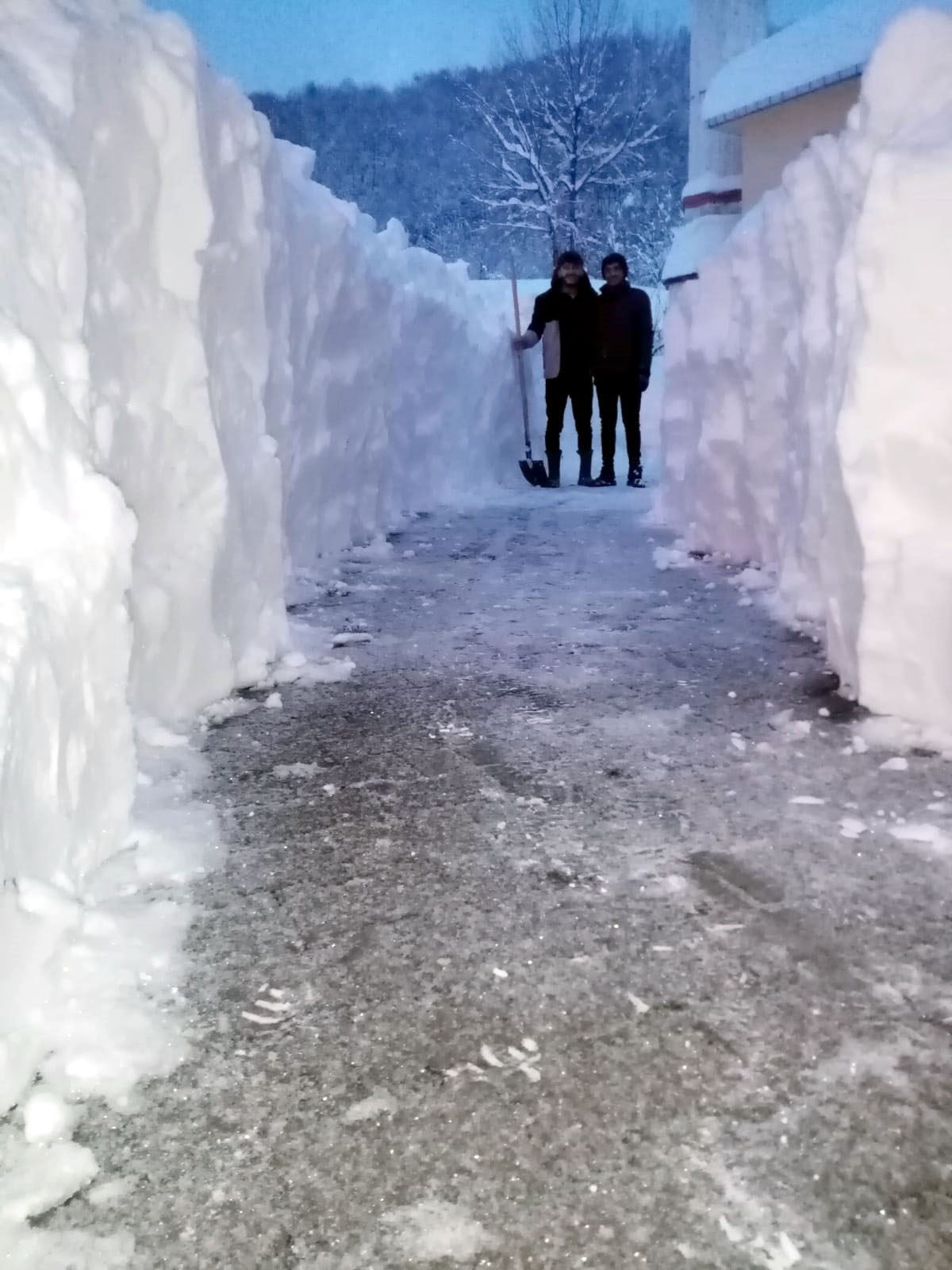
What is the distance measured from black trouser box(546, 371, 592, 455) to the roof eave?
3002 millimetres

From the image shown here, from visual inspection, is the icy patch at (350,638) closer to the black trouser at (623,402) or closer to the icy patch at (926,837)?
the icy patch at (926,837)

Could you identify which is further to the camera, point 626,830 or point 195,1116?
point 626,830

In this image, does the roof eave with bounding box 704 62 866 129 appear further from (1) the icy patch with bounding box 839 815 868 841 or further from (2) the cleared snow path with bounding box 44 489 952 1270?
(1) the icy patch with bounding box 839 815 868 841

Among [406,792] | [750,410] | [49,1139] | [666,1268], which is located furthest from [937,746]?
[750,410]

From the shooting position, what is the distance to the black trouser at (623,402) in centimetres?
759

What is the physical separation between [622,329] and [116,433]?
5.66 m

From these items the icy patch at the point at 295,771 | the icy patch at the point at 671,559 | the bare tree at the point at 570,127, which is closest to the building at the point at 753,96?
the icy patch at the point at 671,559

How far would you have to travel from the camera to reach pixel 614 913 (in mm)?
1712

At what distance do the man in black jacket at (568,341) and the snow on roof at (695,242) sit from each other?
1962 mm

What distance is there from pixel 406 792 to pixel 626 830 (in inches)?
19.2

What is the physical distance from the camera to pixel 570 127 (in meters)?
17.4

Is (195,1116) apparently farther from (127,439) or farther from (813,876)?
(127,439)

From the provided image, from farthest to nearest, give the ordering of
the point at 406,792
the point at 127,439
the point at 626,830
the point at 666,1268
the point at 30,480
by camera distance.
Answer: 1. the point at 127,439
2. the point at 406,792
3. the point at 626,830
4. the point at 30,480
5. the point at 666,1268

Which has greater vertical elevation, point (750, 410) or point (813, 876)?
point (750, 410)
